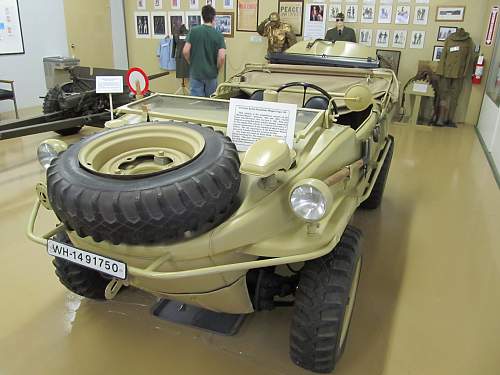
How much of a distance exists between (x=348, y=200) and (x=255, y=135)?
586mm

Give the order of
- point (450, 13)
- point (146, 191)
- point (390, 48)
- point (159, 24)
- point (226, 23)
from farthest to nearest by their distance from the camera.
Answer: point (159, 24) < point (226, 23) < point (390, 48) < point (450, 13) < point (146, 191)

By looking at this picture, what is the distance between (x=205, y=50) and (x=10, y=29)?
379 centimetres

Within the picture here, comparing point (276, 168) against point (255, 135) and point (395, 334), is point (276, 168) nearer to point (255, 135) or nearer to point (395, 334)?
point (255, 135)

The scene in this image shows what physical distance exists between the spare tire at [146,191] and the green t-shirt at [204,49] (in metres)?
4.71

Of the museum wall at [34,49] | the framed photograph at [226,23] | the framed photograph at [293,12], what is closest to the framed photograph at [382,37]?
the framed photograph at [293,12]

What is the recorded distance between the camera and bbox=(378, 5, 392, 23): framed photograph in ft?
26.8

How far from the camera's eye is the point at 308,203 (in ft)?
5.72

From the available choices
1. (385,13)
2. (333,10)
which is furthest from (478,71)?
(333,10)

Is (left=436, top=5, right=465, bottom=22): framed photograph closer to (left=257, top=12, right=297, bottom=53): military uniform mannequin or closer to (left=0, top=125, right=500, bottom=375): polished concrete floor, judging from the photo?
(left=257, top=12, right=297, bottom=53): military uniform mannequin

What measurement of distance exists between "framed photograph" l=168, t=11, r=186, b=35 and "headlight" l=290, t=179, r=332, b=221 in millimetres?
8871

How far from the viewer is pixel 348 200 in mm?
2254

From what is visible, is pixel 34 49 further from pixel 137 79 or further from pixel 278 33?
pixel 137 79

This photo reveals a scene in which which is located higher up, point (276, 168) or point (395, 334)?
point (276, 168)

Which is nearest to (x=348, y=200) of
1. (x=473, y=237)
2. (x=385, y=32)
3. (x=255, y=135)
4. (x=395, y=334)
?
(x=255, y=135)
